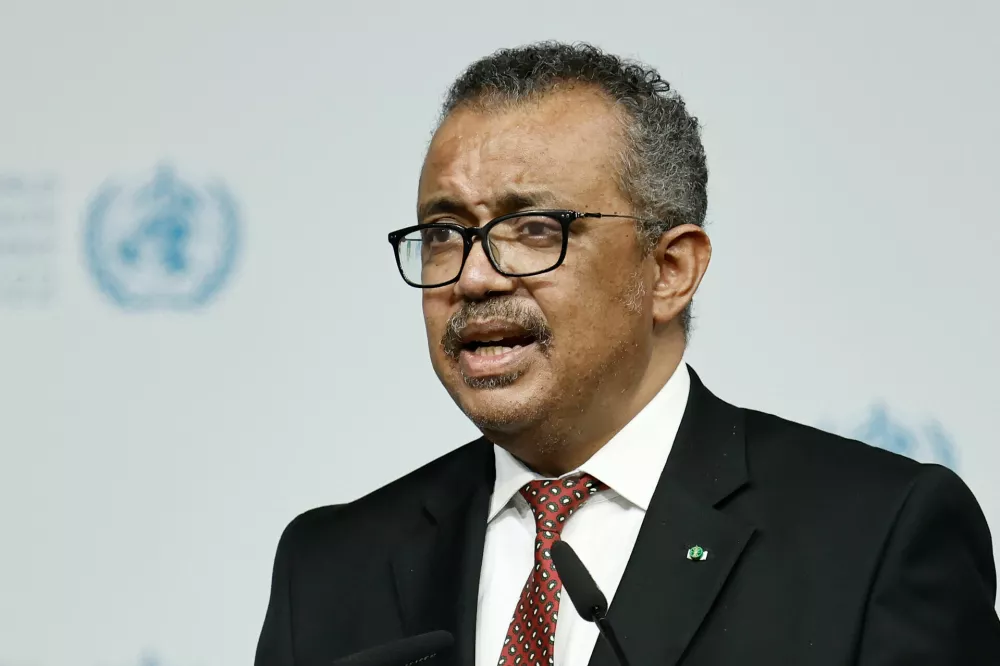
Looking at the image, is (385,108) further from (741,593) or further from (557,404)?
(741,593)

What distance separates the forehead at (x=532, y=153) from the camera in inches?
81.7

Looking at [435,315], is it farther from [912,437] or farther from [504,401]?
[912,437]

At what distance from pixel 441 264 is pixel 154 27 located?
1.48 meters

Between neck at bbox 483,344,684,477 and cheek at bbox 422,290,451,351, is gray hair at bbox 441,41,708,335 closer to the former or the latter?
neck at bbox 483,344,684,477

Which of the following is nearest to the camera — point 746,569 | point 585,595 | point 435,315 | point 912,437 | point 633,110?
point 585,595

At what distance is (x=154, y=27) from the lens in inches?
127

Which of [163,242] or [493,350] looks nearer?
[493,350]

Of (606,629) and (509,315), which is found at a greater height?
(509,315)

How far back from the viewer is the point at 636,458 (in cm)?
216

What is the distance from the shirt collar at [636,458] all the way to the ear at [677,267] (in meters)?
0.13

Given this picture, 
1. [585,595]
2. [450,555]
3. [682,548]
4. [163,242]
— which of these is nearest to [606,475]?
[682,548]

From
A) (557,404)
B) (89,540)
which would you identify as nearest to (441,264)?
(557,404)

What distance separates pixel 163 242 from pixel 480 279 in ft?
4.47

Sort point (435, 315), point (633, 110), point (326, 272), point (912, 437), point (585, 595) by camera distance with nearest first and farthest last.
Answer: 1. point (585, 595)
2. point (435, 315)
3. point (633, 110)
4. point (912, 437)
5. point (326, 272)
